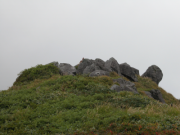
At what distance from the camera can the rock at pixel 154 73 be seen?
39406 mm

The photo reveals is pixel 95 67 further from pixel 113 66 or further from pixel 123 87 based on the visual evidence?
pixel 123 87

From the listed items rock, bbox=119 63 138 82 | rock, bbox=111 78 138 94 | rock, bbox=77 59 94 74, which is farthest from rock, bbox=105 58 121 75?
rock, bbox=111 78 138 94

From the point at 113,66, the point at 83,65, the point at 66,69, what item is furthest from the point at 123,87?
the point at 66,69

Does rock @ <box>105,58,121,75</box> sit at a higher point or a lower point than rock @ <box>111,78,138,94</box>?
higher

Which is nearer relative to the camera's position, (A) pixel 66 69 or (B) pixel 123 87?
(B) pixel 123 87

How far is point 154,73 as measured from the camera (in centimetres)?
3962

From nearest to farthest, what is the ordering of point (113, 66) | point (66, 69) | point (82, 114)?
1. point (82, 114)
2. point (66, 69)
3. point (113, 66)

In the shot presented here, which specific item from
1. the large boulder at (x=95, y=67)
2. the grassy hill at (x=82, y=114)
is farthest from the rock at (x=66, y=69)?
the grassy hill at (x=82, y=114)

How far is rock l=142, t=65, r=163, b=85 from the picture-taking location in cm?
3941

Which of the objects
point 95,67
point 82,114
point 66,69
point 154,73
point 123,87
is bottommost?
point 82,114

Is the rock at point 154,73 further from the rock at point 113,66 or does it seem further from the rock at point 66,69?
the rock at point 66,69

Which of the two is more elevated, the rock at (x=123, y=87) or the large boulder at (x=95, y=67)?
the large boulder at (x=95, y=67)

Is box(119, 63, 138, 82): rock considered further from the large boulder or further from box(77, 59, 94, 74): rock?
box(77, 59, 94, 74): rock

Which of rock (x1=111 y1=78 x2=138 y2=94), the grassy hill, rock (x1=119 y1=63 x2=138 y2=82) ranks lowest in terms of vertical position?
the grassy hill
